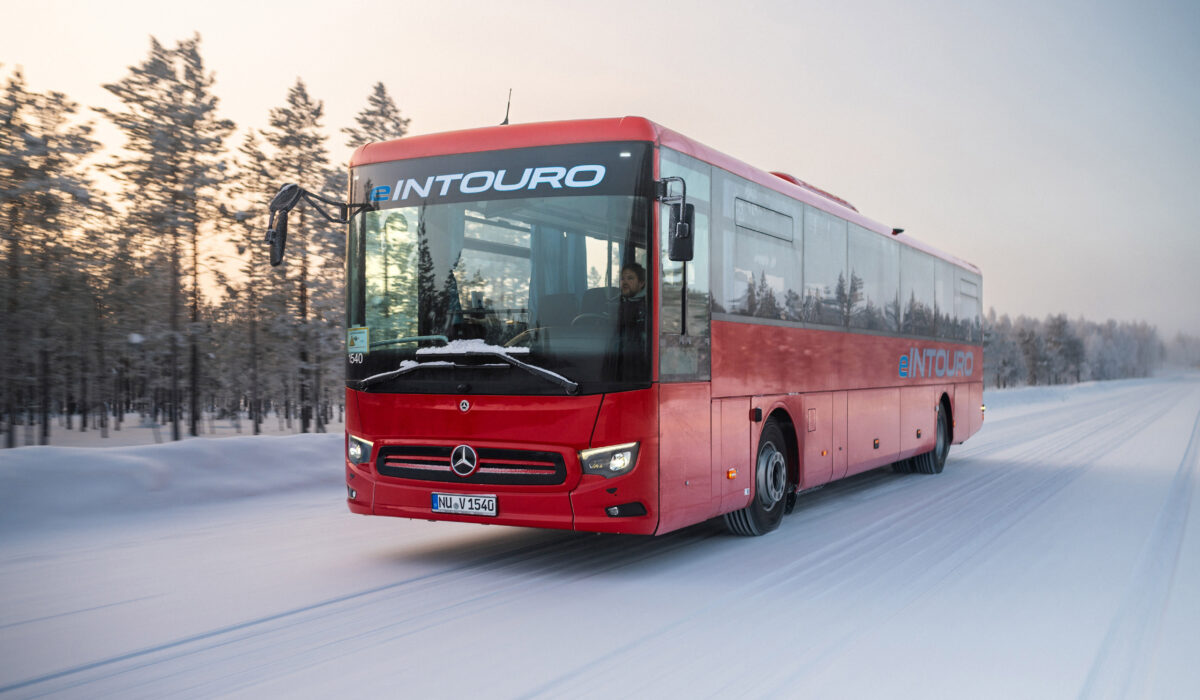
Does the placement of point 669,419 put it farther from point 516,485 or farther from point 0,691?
point 0,691

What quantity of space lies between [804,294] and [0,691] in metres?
7.70

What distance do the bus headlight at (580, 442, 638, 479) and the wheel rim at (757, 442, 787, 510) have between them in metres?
2.40

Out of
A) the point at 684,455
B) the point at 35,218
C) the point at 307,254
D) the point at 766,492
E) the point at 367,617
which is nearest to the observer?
the point at 367,617

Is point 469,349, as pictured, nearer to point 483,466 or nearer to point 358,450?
point 483,466

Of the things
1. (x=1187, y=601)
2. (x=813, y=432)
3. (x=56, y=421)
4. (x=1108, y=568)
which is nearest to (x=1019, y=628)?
(x=1187, y=601)

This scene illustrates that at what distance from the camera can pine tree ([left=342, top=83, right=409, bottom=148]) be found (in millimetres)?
35281

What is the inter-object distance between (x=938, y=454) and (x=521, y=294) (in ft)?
33.8

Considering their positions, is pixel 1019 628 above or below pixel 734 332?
below

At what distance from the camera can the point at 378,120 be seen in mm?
35469

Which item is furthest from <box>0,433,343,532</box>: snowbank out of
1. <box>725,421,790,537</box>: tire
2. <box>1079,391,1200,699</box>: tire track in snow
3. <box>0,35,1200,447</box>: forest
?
<box>0,35,1200,447</box>: forest

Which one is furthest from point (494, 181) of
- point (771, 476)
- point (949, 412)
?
point (949, 412)

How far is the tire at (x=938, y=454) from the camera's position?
1468 cm

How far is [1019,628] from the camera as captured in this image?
5602 millimetres

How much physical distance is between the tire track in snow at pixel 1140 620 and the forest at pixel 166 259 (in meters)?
21.0
